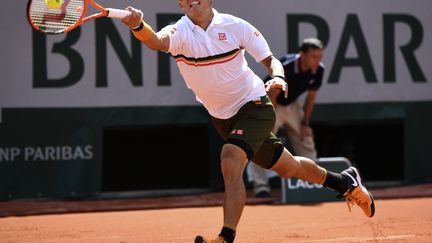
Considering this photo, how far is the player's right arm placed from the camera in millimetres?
4582

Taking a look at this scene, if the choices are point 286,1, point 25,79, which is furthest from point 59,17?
point 286,1

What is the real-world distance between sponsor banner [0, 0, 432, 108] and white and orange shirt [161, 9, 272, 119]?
390cm

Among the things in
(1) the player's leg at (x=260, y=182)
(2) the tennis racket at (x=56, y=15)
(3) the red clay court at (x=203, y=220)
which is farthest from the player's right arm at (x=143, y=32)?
(1) the player's leg at (x=260, y=182)

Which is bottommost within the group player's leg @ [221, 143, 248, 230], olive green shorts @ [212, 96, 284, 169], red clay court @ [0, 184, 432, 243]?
red clay court @ [0, 184, 432, 243]

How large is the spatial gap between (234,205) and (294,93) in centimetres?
403

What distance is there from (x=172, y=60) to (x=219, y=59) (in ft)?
13.8

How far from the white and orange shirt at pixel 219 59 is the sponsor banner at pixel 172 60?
3.90 m

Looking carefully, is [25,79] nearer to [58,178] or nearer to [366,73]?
[58,178]

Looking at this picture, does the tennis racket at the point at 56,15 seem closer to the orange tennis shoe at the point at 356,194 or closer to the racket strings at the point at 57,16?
the racket strings at the point at 57,16

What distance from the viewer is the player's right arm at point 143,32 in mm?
4582

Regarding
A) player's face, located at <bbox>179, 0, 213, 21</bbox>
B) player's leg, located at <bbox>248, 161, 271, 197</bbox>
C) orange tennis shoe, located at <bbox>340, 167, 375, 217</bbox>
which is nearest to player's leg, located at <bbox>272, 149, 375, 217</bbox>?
orange tennis shoe, located at <bbox>340, 167, 375, 217</bbox>

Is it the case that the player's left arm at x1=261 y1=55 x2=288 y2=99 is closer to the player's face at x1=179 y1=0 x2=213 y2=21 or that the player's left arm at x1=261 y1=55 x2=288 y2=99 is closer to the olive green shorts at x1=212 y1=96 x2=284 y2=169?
the olive green shorts at x1=212 y1=96 x2=284 y2=169

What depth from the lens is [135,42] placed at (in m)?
9.13

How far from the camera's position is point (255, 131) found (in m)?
5.05
